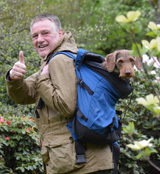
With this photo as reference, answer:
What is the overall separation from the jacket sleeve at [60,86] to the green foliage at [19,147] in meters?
2.00

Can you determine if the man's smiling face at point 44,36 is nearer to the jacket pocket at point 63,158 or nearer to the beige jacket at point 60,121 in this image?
the beige jacket at point 60,121

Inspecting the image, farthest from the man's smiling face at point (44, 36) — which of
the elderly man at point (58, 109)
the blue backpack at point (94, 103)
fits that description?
the blue backpack at point (94, 103)

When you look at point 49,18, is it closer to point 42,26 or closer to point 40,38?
point 42,26

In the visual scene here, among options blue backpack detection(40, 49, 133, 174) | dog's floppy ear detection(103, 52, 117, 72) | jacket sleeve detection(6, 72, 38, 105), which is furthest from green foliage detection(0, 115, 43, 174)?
dog's floppy ear detection(103, 52, 117, 72)

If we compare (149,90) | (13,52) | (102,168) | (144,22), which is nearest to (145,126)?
(149,90)

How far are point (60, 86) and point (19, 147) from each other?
91.2 inches

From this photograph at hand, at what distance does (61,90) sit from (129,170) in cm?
297

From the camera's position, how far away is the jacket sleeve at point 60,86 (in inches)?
94.9

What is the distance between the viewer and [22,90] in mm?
2725

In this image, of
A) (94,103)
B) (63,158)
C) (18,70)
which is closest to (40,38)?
(18,70)

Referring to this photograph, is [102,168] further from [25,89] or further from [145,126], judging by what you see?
[145,126]

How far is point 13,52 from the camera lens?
6988mm

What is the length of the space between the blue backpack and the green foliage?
2106 mm

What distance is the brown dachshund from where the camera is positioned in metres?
2.41
